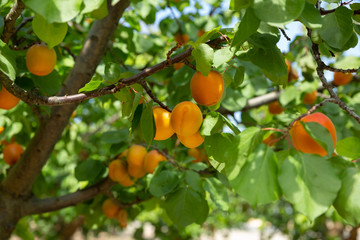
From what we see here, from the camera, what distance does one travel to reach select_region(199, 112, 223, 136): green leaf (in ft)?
2.90

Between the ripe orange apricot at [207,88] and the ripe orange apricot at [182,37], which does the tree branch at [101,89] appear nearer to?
the ripe orange apricot at [207,88]

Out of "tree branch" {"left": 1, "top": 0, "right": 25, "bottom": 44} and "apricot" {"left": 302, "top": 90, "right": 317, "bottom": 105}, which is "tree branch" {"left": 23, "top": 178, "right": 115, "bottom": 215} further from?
"apricot" {"left": 302, "top": 90, "right": 317, "bottom": 105}

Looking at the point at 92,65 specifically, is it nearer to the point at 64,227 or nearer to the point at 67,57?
the point at 67,57

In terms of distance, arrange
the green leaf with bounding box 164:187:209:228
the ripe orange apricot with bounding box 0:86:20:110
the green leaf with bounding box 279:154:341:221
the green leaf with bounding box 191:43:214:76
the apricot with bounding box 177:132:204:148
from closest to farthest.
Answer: the green leaf with bounding box 279:154:341:221 → the green leaf with bounding box 191:43:214:76 → the apricot with bounding box 177:132:204:148 → the ripe orange apricot with bounding box 0:86:20:110 → the green leaf with bounding box 164:187:209:228

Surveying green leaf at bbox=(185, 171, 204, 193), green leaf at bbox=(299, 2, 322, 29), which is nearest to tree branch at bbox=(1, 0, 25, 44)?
green leaf at bbox=(299, 2, 322, 29)

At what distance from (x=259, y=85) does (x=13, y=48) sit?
149cm

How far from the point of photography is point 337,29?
33.2 inches

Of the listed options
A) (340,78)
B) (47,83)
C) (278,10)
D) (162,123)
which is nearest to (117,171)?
(47,83)

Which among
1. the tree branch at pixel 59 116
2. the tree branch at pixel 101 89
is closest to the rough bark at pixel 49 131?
the tree branch at pixel 59 116

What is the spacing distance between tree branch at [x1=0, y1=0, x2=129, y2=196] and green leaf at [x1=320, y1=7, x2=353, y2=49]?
1.03m

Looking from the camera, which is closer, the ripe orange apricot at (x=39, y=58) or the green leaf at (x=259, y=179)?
the green leaf at (x=259, y=179)

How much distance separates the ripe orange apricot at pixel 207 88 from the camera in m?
0.93

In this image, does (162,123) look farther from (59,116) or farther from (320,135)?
(59,116)

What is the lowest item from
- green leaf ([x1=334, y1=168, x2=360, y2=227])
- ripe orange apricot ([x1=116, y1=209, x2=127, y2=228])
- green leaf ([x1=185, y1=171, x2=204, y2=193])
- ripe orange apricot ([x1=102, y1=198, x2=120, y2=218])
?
ripe orange apricot ([x1=116, y1=209, x2=127, y2=228])
